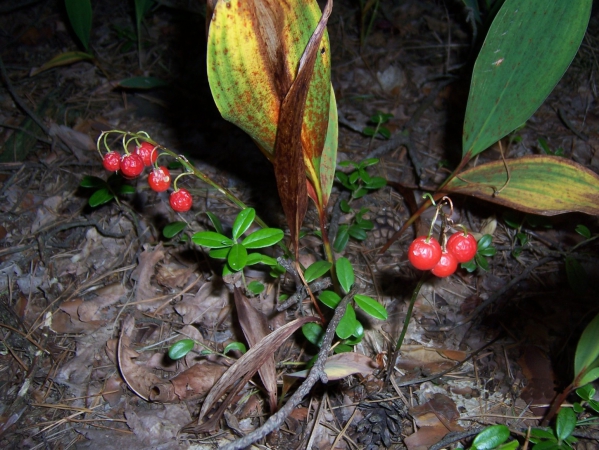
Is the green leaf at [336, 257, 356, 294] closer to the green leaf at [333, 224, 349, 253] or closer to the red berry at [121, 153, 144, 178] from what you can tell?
the green leaf at [333, 224, 349, 253]

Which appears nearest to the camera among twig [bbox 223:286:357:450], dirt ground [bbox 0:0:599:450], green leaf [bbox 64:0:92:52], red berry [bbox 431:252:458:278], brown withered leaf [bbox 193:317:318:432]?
twig [bbox 223:286:357:450]

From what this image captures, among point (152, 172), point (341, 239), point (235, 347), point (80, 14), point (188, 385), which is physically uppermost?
point (80, 14)

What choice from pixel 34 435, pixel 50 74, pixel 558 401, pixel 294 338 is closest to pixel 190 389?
pixel 294 338

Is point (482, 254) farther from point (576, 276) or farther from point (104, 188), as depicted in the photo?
point (104, 188)

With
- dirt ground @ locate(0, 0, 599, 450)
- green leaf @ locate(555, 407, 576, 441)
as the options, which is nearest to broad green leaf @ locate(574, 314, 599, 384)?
green leaf @ locate(555, 407, 576, 441)

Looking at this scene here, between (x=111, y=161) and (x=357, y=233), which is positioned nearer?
(x=111, y=161)

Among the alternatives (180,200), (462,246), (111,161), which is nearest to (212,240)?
(180,200)

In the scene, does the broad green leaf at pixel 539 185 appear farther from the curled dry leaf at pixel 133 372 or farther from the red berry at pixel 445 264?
the curled dry leaf at pixel 133 372
